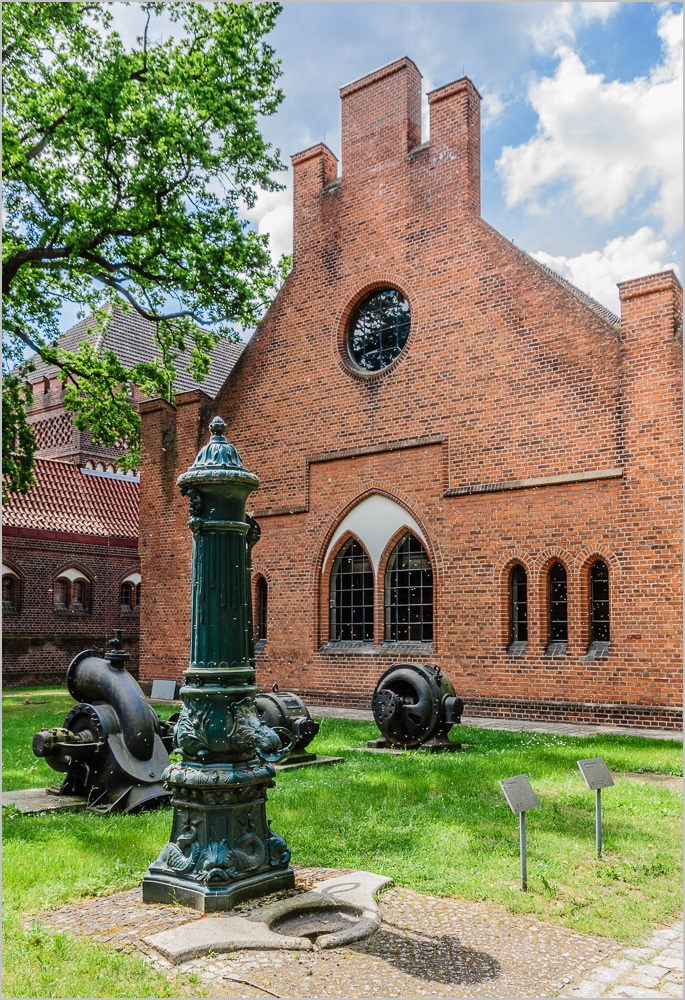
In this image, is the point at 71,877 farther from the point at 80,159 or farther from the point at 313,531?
the point at 80,159

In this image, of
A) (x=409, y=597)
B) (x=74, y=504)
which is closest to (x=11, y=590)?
(x=74, y=504)

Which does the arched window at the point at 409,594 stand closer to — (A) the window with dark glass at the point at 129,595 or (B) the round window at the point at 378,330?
Result: (B) the round window at the point at 378,330

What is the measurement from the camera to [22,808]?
773 centimetres

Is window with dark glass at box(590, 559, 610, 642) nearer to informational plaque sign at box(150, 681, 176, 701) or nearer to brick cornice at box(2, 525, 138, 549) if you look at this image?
informational plaque sign at box(150, 681, 176, 701)

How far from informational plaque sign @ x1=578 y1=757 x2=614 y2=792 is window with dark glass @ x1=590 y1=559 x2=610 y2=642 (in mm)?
8016

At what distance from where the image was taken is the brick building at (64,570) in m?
24.7

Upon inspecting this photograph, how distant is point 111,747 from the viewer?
25.7ft

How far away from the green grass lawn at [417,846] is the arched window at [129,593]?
17.5 meters

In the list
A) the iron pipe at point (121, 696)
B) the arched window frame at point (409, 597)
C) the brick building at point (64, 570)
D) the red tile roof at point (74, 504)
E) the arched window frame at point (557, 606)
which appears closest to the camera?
the iron pipe at point (121, 696)

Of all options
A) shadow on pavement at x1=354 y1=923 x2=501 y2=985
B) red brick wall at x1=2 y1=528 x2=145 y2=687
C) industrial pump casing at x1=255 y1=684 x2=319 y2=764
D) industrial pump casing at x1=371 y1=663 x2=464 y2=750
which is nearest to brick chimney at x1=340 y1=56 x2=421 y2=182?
industrial pump casing at x1=371 y1=663 x2=464 y2=750

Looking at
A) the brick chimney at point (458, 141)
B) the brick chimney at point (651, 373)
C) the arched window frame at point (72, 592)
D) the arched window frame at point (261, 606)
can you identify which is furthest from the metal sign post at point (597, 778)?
the arched window frame at point (72, 592)

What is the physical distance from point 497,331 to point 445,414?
169cm

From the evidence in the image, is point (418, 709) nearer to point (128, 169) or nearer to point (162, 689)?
point (162, 689)

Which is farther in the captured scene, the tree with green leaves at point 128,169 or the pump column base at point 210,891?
the tree with green leaves at point 128,169
